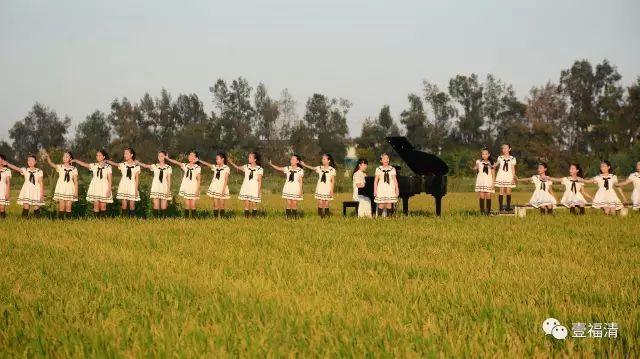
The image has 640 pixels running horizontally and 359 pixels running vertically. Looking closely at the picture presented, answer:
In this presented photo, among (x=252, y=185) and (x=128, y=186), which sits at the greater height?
(x=252, y=185)

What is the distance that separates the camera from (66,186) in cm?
1555

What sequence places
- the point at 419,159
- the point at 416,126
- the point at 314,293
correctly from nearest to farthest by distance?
the point at 314,293
the point at 419,159
the point at 416,126

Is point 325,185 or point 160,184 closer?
point 325,185

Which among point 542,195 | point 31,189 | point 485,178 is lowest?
point 31,189

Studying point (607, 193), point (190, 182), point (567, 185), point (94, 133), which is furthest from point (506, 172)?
point (94, 133)

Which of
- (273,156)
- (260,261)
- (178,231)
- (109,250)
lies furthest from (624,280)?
(273,156)

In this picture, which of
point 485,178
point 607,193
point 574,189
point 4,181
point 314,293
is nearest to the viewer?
point 314,293

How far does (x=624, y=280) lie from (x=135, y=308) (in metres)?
4.94

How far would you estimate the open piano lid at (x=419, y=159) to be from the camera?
642 inches

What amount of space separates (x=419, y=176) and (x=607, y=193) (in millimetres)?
5017

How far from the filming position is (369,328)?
15.1ft

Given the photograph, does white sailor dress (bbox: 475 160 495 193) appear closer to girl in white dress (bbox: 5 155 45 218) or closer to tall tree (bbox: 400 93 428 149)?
girl in white dress (bbox: 5 155 45 218)

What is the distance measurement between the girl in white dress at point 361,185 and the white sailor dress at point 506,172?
383 cm

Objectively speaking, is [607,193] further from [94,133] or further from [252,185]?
[94,133]
